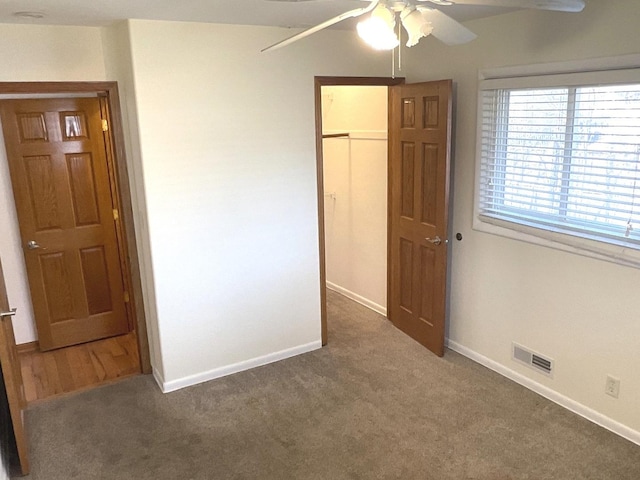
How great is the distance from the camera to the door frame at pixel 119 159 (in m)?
3.10

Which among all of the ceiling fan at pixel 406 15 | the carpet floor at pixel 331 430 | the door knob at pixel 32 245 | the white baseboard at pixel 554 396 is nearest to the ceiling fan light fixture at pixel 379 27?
the ceiling fan at pixel 406 15

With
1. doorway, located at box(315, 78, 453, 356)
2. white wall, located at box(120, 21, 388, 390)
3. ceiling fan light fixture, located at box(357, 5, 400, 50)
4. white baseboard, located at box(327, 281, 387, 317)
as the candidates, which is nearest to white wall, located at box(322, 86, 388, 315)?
white baseboard, located at box(327, 281, 387, 317)

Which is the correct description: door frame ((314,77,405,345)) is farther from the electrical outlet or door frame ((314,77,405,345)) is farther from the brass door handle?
the electrical outlet

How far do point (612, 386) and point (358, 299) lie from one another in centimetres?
238

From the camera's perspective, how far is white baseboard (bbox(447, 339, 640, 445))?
9.36 feet

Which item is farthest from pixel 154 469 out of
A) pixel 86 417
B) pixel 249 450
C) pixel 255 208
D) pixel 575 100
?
pixel 575 100

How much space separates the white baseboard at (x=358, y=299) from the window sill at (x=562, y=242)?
1.36 m

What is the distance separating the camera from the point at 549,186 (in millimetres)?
3072

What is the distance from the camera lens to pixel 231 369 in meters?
3.66

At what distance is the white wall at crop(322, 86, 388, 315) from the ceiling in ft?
4.28

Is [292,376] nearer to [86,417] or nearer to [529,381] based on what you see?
[86,417]

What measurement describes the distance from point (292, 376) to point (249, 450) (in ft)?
2.70

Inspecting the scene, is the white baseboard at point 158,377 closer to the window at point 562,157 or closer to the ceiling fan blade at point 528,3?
the window at point 562,157

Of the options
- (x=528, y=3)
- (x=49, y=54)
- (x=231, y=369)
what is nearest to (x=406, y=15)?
(x=528, y=3)
